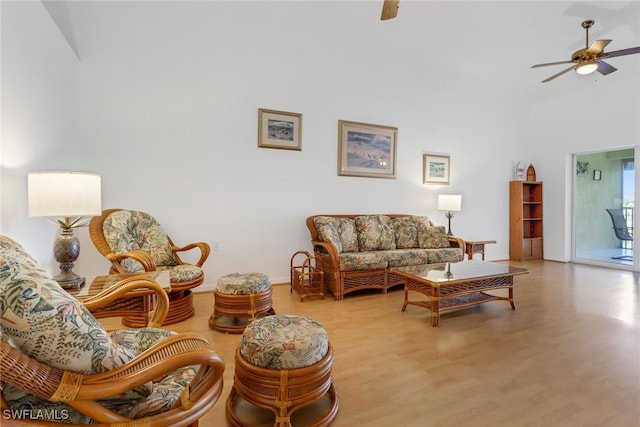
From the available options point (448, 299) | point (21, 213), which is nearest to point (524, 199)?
point (448, 299)

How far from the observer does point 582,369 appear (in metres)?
1.92

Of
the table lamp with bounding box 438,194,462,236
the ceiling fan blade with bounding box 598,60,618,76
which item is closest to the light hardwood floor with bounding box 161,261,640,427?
the table lamp with bounding box 438,194,462,236

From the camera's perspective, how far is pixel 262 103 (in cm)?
390

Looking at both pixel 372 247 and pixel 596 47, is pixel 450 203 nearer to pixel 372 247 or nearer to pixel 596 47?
pixel 372 247

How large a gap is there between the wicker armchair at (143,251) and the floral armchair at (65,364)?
1811mm

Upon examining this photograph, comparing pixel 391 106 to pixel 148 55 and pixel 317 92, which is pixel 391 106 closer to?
pixel 317 92

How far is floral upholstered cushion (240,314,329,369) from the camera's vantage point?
138cm

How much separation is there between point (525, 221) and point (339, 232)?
13.6 ft

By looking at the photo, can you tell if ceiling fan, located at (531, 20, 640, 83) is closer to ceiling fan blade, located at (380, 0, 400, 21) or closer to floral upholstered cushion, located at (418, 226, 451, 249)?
ceiling fan blade, located at (380, 0, 400, 21)

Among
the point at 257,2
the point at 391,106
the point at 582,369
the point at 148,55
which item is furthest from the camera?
the point at 391,106

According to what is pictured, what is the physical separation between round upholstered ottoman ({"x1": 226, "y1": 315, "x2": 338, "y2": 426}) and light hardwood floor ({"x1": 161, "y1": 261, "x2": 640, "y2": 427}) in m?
0.18

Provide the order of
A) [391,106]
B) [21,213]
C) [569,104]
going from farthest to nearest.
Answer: [569,104]
[391,106]
[21,213]

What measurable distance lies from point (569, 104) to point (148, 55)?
669 centimetres

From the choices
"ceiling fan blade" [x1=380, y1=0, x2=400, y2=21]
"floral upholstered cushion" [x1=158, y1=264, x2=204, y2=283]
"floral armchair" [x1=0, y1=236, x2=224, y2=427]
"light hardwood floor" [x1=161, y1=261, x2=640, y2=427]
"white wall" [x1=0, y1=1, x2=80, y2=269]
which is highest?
"ceiling fan blade" [x1=380, y1=0, x2=400, y2=21]
